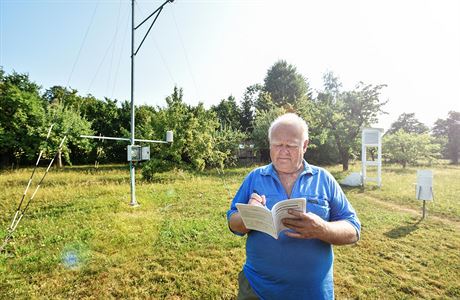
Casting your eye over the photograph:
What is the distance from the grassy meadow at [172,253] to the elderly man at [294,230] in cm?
191

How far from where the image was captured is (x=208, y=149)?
13.7 meters

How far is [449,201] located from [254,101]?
1059 inches

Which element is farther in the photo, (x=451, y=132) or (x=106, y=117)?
(x=451, y=132)

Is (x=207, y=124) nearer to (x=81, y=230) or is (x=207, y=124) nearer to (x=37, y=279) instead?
(x=81, y=230)

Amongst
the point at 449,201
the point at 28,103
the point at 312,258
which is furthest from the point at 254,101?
the point at 312,258

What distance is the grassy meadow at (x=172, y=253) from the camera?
3426 mm

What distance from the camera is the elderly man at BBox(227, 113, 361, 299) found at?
5.51 ft

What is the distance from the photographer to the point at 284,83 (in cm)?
3125

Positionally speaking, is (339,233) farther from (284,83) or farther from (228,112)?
(284,83)

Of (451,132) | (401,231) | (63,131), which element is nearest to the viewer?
(401,231)

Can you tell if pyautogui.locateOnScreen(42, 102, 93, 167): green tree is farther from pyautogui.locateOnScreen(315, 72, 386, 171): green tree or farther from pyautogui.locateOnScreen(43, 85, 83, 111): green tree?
pyautogui.locateOnScreen(315, 72, 386, 171): green tree

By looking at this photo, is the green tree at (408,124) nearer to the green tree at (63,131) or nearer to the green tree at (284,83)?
the green tree at (284,83)

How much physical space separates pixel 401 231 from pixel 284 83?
91.3ft

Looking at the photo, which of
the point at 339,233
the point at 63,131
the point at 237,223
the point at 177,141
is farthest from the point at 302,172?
the point at 63,131
